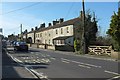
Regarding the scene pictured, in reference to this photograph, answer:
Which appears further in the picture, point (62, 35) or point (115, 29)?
point (62, 35)

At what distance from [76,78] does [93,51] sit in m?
26.0

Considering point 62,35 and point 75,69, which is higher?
point 62,35

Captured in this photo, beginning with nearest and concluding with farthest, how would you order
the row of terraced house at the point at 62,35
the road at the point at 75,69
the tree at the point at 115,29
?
the road at the point at 75,69
the tree at the point at 115,29
the row of terraced house at the point at 62,35

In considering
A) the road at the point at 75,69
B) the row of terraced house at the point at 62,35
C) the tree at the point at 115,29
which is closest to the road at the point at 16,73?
the road at the point at 75,69

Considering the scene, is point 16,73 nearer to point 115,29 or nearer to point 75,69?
point 75,69

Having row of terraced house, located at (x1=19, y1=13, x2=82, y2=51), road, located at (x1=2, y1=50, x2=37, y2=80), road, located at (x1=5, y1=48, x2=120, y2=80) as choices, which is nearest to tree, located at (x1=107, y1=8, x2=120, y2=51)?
road, located at (x1=5, y1=48, x2=120, y2=80)

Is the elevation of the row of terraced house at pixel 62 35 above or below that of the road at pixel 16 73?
above

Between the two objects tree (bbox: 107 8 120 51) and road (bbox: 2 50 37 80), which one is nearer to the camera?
road (bbox: 2 50 37 80)

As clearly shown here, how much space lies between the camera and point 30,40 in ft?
385

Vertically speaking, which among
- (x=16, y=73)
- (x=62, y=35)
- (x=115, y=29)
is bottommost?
(x=16, y=73)

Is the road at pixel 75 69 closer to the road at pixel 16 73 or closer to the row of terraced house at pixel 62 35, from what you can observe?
the road at pixel 16 73

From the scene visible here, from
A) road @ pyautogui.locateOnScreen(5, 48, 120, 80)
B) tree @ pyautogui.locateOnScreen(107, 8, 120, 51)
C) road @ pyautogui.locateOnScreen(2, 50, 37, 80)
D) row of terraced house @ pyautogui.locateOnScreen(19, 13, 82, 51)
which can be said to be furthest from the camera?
row of terraced house @ pyautogui.locateOnScreen(19, 13, 82, 51)

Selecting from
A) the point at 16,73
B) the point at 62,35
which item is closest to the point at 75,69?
the point at 16,73

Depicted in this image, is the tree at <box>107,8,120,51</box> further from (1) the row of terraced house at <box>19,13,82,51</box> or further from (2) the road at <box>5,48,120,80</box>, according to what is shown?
(1) the row of terraced house at <box>19,13,82,51</box>
